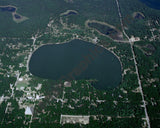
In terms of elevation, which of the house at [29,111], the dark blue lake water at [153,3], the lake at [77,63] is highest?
the dark blue lake water at [153,3]

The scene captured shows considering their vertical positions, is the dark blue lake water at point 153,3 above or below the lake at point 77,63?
above

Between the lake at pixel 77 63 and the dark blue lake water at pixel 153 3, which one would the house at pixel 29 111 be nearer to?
the lake at pixel 77 63

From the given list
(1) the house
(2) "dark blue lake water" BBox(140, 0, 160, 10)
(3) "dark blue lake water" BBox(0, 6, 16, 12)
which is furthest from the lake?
(2) "dark blue lake water" BBox(140, 0, 160, 10)

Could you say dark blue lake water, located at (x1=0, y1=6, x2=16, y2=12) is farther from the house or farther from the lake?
the house

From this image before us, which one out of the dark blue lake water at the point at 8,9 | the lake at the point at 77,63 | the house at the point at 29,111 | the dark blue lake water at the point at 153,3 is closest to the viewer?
the house at the point at 29,111

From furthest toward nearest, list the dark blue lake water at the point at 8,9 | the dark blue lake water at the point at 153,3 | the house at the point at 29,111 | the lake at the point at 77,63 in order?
the dark blue lake water at the point at 153,3 → the dark blue lake water at the point at 8,9 → the lake at the point at 77,63 → the house at the point at 29,111

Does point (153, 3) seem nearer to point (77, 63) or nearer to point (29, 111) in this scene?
point (77, 63)

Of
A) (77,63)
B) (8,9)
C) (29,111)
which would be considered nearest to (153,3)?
(77,63)

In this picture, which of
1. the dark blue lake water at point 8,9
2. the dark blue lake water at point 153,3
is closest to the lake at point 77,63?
the dark blue lake water at point 8,9

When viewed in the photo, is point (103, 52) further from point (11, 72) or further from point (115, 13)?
point (11, 72)
